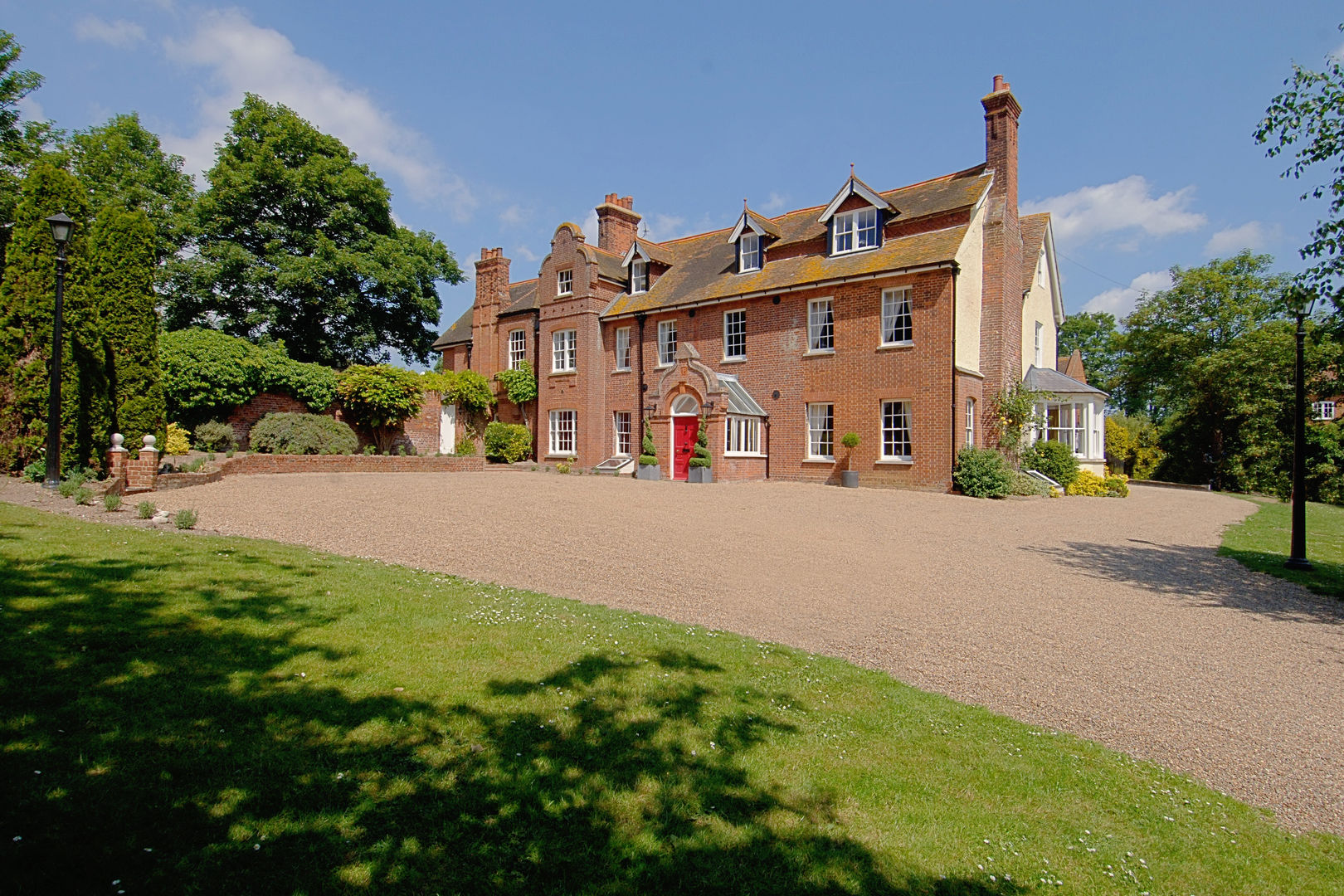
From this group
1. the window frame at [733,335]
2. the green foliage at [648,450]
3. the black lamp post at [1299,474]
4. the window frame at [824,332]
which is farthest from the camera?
the window frame at [733,335]

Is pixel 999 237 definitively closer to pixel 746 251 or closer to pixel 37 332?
pixel 746 251

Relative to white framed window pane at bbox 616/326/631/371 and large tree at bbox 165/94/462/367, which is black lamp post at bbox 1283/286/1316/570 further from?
large tree at bbox 165/94/462/367

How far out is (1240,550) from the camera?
1291 cm

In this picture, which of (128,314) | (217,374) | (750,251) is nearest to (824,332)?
(750,251)

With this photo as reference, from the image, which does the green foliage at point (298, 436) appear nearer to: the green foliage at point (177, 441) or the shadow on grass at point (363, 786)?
the green foliage at point (177, 441)

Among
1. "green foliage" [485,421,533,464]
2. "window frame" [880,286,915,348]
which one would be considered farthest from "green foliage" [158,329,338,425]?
"window frame" [880,286,915,348]

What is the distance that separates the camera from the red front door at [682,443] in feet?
83.4

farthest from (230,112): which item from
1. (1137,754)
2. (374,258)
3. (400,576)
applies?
(1137,754)

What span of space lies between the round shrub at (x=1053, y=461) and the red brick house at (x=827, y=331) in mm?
2358

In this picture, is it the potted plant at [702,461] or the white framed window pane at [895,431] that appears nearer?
the white framed window pane at [895,431]

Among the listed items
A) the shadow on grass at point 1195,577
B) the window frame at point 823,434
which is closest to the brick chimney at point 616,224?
the window frame at point 823,434

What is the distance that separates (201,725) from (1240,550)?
16.0m

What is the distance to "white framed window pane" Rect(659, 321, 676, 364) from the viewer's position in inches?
1128

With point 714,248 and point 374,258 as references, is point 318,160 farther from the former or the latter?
point 714,248
